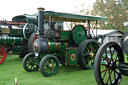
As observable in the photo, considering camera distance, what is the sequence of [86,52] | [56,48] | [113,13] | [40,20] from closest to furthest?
[40,20]
[56,48]
[86,52]
[113,13]

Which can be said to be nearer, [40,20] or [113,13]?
[40,20]

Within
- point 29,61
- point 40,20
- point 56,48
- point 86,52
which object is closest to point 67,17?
point 40,20

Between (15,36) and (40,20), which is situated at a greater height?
(40,20)

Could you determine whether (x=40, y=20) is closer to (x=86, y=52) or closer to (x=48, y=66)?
(x=48, y=66)

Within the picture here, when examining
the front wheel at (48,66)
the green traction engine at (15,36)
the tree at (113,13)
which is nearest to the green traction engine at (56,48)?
the front wheel at (48,66)

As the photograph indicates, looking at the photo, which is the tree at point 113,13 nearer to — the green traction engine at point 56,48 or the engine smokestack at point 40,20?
the green traction engine at point 56,48

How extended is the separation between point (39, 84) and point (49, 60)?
3.72 ft

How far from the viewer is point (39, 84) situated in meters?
4.32

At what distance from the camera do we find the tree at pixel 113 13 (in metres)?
21.5

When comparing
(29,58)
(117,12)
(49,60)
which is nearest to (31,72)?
(29,58)

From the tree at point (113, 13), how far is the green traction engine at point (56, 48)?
16.1 m

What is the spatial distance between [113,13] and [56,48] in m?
17.8

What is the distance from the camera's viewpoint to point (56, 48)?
227 inches

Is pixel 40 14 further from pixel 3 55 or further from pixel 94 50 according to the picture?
pixel 3 55
